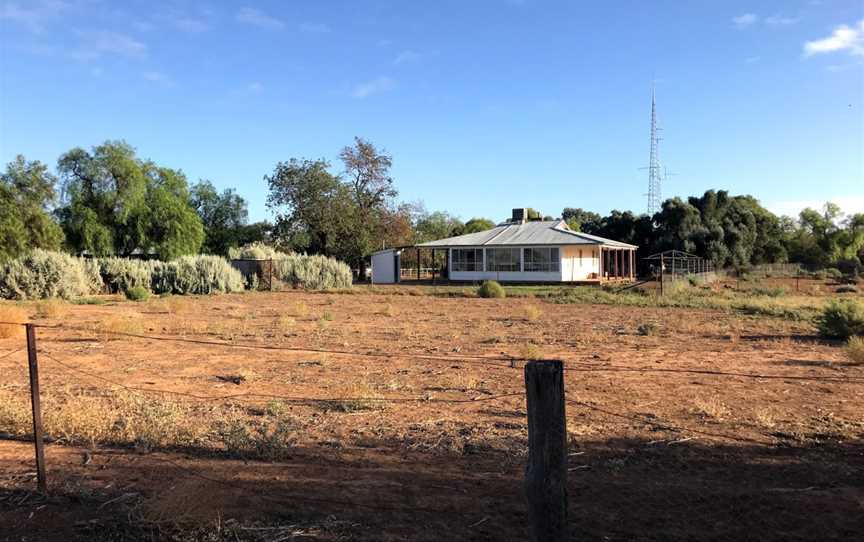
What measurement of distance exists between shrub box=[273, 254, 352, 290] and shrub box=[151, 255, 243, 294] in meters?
4.72

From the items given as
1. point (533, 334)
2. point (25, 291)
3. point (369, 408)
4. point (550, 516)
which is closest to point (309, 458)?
point (369, 408)

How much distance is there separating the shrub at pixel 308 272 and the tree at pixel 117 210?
48.6 feet

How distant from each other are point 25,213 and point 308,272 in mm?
14742

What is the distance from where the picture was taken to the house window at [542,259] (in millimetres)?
42312

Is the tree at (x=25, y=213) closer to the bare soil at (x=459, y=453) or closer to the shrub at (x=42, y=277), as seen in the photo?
the shrub at (x=42, y=277)

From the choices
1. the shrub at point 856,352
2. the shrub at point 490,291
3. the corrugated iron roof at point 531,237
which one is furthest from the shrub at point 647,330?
the corrugated iron roof at point 531,237

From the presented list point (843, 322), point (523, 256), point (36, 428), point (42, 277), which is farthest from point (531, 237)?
point (36, 428)

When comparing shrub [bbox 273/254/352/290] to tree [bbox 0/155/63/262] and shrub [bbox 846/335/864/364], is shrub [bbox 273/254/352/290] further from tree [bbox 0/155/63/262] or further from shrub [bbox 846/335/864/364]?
shrub [bbox 846/335/864/364]

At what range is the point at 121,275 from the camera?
31.5 m

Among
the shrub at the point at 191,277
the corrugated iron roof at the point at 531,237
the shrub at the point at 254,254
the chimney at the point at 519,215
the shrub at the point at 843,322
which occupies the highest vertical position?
the chimney at the point at 519,215

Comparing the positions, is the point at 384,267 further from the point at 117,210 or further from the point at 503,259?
the point at 117,210

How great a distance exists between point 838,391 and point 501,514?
6582mm

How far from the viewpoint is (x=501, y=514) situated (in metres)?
4.49

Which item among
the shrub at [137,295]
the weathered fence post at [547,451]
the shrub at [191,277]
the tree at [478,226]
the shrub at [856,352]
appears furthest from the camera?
the tree at [478,226]
